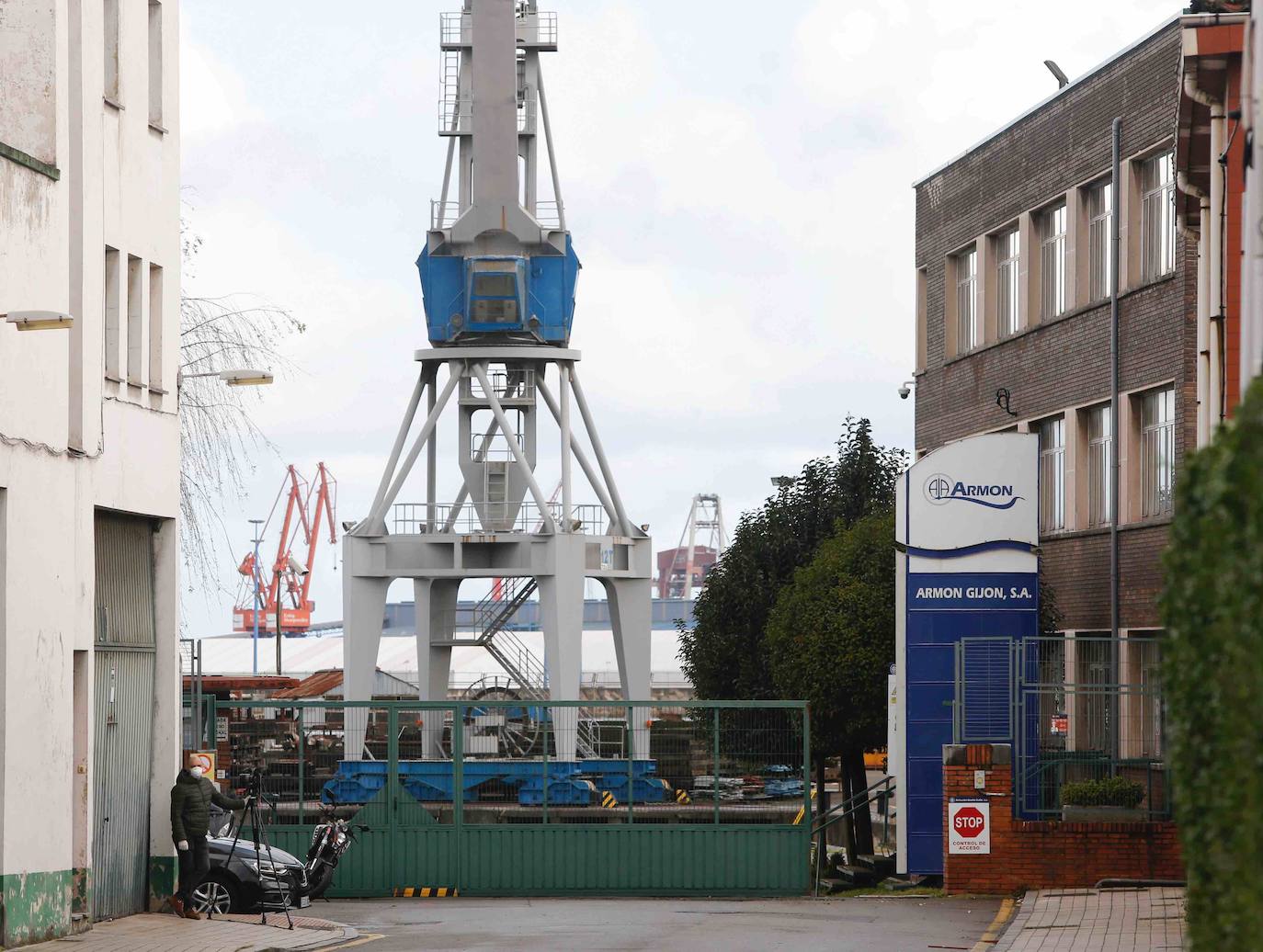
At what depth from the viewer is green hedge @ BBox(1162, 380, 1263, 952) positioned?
7.47 m

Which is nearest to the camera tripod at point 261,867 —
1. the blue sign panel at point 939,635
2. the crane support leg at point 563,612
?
the blue sign panel at point 939,635

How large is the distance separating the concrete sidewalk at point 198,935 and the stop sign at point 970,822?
7.49m

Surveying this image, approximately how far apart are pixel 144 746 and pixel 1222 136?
1295 centimetres

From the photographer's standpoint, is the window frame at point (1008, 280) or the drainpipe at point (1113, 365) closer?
the drainpipe at point (1113, 365)

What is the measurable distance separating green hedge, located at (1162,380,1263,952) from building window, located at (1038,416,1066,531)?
87.8 ft

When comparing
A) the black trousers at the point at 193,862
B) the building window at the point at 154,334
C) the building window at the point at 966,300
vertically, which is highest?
the building window at the point at 966,300

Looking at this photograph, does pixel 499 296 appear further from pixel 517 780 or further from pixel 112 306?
pixel 112 306

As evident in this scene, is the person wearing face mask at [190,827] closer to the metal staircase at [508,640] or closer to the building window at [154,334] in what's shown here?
the building window at [154,334]

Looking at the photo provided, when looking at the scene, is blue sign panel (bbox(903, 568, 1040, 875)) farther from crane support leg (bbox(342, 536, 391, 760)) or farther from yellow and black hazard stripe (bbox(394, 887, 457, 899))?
crane support leg (bbox(342, 536, 391, 760))

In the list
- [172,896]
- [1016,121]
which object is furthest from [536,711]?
[1016,121]

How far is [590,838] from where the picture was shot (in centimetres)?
2817

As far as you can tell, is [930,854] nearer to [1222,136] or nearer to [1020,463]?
[1020,463]

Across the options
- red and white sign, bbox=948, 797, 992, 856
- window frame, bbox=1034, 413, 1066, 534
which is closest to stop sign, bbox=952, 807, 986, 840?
red and white sign, bbox=948, 797, 992, 856

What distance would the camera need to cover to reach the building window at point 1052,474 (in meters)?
35.8
